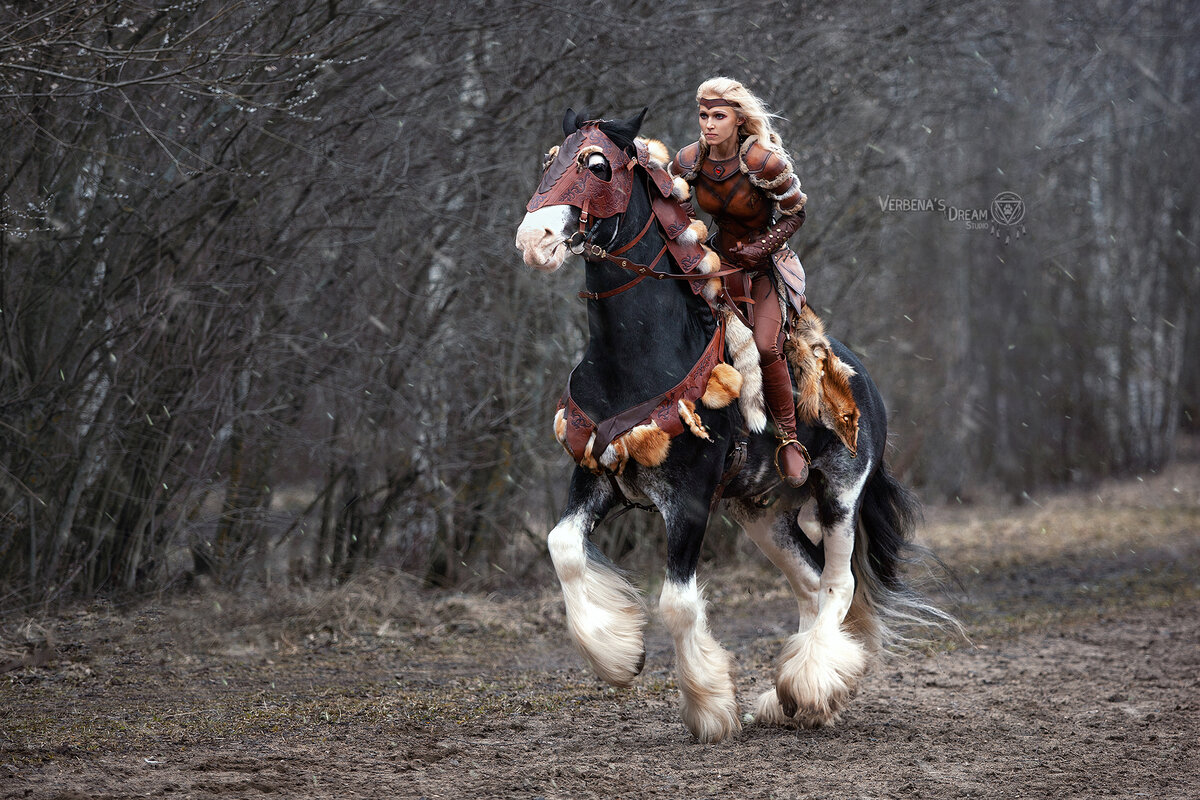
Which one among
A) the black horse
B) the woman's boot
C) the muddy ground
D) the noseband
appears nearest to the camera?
the muddy ground

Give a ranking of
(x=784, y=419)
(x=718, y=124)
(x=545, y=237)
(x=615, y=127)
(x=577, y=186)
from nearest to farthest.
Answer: (x=545, y=237), (x=577, y=186), (x=615, y=127), (x=718, y=124), (x=784, y=419)

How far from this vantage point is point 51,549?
7199mm

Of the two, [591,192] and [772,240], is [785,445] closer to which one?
[772,240]

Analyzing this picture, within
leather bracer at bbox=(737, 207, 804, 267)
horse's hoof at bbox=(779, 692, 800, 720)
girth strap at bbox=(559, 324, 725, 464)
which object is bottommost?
horse's hoof at bbox=(779, 692, 800, 720)

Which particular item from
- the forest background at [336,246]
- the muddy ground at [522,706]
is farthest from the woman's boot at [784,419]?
the forest background at [336,246]

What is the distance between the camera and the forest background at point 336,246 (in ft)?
22.5

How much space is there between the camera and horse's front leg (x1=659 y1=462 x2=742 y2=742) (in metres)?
4.91

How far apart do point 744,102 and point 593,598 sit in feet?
7.30

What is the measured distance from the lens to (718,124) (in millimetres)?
5180

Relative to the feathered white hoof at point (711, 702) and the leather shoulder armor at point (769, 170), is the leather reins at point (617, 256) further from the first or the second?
the feathered white hoof at point (711, 702)

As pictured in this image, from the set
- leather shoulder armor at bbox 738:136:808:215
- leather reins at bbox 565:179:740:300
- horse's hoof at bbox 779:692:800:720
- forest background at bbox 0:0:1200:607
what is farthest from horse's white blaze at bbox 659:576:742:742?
forest background at bbox 0:0:1200:607

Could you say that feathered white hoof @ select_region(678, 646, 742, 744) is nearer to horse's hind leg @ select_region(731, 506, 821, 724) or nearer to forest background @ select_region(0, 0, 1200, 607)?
horse's hind leg @ select_region(731, 506, 821, 724)

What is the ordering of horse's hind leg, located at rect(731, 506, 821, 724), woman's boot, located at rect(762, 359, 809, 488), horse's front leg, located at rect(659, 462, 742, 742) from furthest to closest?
1. horse's hind leg, located at rect(731, 506, 821, 724)
2. woman's boot, located at rect(762, 359, 809, 488)
3. horse's front leg, located at rect(659, 462, 742, 742)

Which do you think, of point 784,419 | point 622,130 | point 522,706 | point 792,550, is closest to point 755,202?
point 622,130
